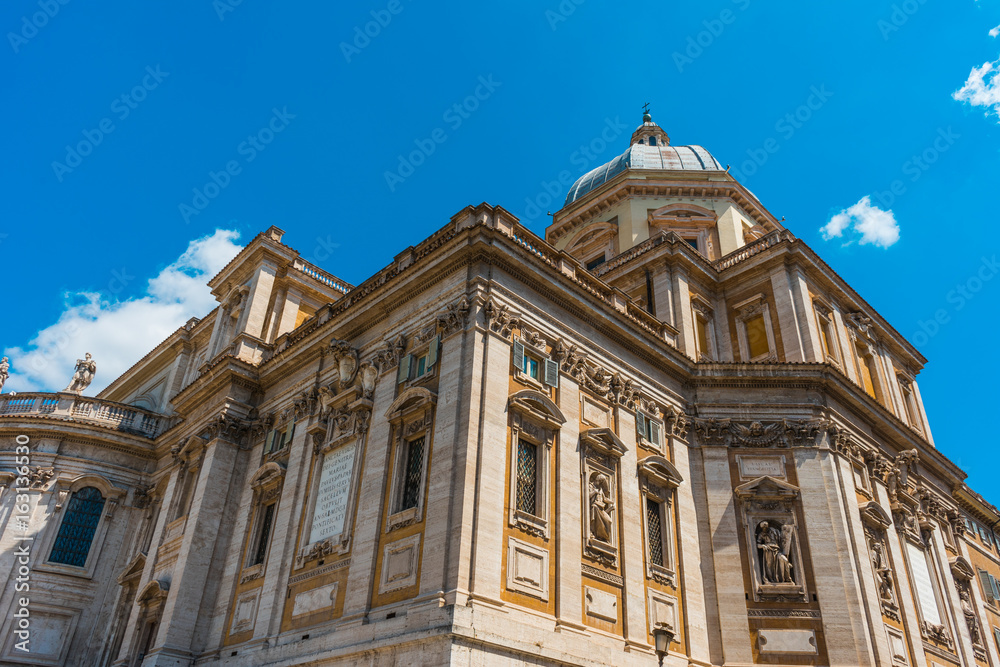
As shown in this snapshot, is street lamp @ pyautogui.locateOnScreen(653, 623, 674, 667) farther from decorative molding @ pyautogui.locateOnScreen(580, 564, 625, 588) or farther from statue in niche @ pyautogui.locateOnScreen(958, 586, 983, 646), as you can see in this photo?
statue in niche @ pyautogui.locateOnScreen(958, 586, 983, 646)

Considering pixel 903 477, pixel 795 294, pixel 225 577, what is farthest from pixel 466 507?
pixel 903 477

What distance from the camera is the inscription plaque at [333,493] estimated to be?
60.5 feet

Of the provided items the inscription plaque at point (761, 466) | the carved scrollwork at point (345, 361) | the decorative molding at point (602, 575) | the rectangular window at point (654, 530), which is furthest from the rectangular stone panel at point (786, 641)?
the carved scrollwork at point (345, 361)

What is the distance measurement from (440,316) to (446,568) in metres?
6.24

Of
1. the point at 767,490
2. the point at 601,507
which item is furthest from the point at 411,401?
the point at 767,490

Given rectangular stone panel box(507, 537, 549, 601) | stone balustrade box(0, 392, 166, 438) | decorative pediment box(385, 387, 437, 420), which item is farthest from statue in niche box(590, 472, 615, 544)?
stone balustrade box(0, 392, 166, 438)

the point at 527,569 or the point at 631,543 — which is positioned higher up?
the point at 631,543

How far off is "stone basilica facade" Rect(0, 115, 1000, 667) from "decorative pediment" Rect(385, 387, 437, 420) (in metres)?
0.08

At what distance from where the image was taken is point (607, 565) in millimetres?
17656

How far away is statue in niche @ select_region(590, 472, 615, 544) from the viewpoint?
17.9 m

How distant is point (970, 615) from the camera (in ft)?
87.5

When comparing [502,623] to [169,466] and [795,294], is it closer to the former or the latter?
[795,294]

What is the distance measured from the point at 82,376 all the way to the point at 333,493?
67.3ft

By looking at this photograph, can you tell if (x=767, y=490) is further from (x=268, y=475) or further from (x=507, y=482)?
(x=268, y=475)
